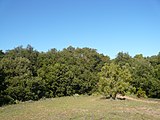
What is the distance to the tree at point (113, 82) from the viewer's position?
199ft

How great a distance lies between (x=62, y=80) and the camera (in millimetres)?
73000

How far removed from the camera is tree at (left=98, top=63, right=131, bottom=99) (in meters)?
60.6

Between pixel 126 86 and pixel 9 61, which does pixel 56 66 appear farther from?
pixel 126 86

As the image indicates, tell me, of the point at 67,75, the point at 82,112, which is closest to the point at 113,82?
the point at 67,75

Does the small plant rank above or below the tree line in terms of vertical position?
below

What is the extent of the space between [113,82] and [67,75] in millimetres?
16783

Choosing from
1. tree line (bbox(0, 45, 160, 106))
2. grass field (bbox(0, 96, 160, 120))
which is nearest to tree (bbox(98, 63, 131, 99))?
tree line (bbox(0, 45, 160, 106))

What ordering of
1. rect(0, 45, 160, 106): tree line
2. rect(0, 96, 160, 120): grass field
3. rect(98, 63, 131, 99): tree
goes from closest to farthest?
1. rect(0, 96, 160, 120): grass field
2. rect(0, 45, 160, 106): tree line
3. rect(98, 63, 131, 99): tree

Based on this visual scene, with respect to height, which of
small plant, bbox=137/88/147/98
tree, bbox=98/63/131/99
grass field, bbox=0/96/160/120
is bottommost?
grass field, bbox=0/96/160/120

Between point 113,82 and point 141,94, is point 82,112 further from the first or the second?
point 141,94

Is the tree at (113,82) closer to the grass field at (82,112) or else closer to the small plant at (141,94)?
the small plant at (141,94)

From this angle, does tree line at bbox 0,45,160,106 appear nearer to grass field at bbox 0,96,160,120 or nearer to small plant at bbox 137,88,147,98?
small plant at bbox 137,88,147,98

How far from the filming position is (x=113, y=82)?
61094mm

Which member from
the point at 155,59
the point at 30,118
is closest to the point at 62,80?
the point at 155,59
